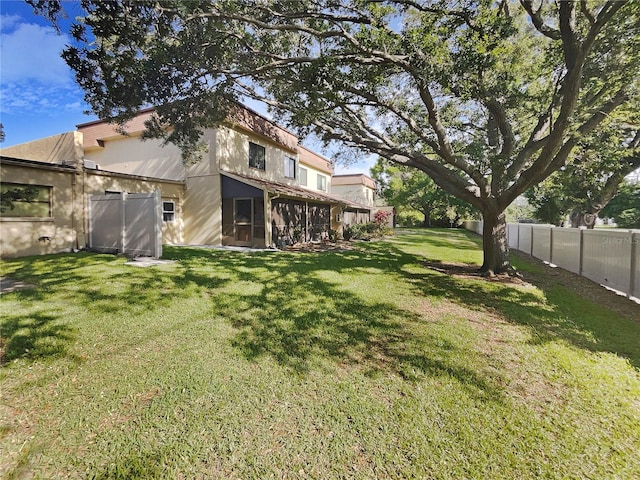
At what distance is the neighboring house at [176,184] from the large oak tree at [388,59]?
4.84m

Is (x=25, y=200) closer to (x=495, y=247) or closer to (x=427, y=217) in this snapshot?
(x=495, y=247)

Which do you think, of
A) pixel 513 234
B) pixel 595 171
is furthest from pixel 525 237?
pixel 595 171

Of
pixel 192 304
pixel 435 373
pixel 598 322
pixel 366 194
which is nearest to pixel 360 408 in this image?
pixel 435 373

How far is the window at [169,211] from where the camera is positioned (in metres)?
14.9

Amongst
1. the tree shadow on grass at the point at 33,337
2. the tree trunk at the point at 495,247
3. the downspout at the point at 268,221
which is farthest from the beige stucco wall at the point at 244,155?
the tree trunk at the point at 495,247

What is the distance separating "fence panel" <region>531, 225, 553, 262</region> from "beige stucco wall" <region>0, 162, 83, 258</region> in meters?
19.7

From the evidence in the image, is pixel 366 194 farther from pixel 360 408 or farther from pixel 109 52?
pixel 360 408

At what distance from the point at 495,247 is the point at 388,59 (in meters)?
6.79

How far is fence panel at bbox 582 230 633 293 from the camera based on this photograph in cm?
719

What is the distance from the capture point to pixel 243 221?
14.9m

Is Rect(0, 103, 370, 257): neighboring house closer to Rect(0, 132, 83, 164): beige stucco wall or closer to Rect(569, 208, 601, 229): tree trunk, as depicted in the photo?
Rect(0, 132, 83, 164): beige stucco wall

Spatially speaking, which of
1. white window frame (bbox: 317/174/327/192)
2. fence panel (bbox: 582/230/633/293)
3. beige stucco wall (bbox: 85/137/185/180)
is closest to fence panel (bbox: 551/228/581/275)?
fence panel (bbox: 582/230/633/293)

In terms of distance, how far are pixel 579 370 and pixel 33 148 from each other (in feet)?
77.0

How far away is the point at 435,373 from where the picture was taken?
3.64 meters
